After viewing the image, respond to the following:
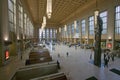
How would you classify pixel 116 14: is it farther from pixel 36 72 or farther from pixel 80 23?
pixel 36 72

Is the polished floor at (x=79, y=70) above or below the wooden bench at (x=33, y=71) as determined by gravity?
below

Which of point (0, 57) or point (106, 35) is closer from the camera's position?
point (0, 57)

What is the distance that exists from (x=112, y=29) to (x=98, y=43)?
37.2ft

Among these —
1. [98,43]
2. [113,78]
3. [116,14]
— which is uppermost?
[116,14]

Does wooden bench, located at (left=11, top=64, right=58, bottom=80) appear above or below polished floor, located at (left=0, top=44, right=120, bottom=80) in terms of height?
above

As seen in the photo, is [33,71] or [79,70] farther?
[79,70]

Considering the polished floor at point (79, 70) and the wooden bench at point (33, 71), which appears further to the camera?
the polished floor at point (79, 70)

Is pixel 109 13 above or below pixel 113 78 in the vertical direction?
above

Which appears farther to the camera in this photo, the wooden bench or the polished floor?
the polished floor

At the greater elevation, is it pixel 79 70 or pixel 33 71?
pixel 33 71

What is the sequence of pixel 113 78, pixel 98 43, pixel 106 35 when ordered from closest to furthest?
pixel 113 78, pixel 98 43, pixel 106 35

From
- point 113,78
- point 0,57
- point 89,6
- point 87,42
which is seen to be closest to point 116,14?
point 89,6

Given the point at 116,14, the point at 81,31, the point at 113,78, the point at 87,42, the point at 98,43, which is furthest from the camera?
the point at 81,31

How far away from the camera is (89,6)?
97.1ft
